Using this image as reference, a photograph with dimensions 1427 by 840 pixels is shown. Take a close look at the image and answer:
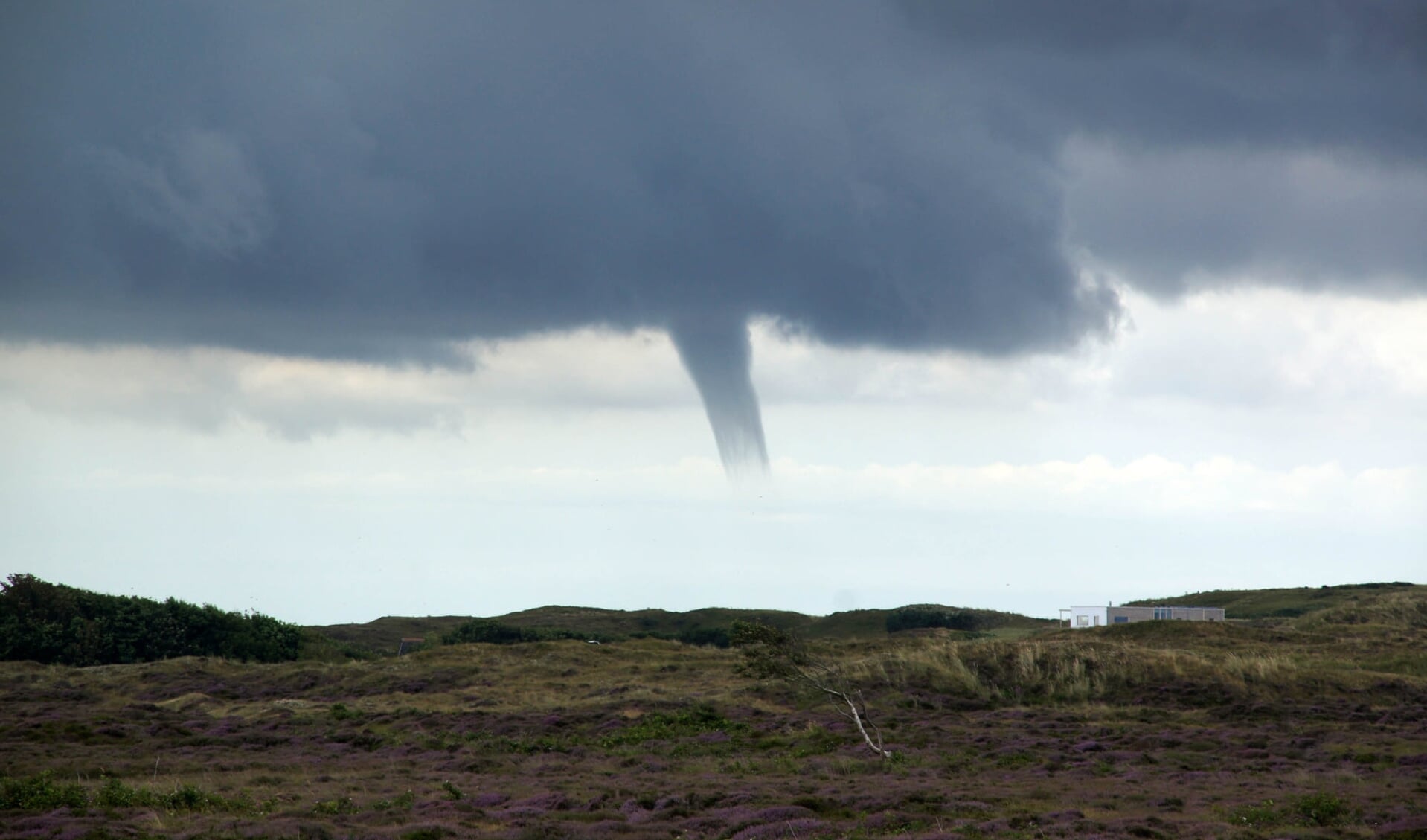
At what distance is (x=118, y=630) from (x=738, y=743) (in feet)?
204

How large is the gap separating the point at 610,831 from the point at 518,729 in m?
24.6

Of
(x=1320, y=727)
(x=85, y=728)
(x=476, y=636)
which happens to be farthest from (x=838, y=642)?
(x=85, y=728)

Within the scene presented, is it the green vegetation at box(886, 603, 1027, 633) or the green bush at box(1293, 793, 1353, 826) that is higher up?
the green vegetation at box(886, 603, 1027, 633)

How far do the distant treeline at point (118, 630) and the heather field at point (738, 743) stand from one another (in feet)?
31.5

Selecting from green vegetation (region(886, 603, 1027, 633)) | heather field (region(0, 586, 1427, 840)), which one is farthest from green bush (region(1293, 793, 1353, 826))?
green vegetation (region(886, 603, 1027, 633))

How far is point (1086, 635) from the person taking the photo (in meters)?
76.9

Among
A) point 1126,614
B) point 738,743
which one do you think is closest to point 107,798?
point 738,743

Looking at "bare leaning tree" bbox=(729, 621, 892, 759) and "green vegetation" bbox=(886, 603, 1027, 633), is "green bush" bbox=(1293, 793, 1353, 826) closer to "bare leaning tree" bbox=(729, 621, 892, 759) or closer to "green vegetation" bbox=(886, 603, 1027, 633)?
"bare leaning tree" bbox=(729, 621, 892, 759)

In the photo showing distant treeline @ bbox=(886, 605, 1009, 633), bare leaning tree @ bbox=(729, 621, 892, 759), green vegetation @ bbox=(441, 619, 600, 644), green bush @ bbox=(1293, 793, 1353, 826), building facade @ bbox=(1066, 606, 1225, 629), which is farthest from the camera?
distant treeline @ bbox=(886, 605, 1009, 633)

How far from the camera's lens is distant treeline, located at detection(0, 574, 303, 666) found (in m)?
84.0

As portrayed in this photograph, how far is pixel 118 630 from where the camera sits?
8775cm

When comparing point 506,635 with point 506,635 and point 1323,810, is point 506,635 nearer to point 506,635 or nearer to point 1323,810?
point 506,635

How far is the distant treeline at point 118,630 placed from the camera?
276 ft

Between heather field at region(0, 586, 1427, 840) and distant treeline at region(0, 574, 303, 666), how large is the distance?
9589 millimetres
